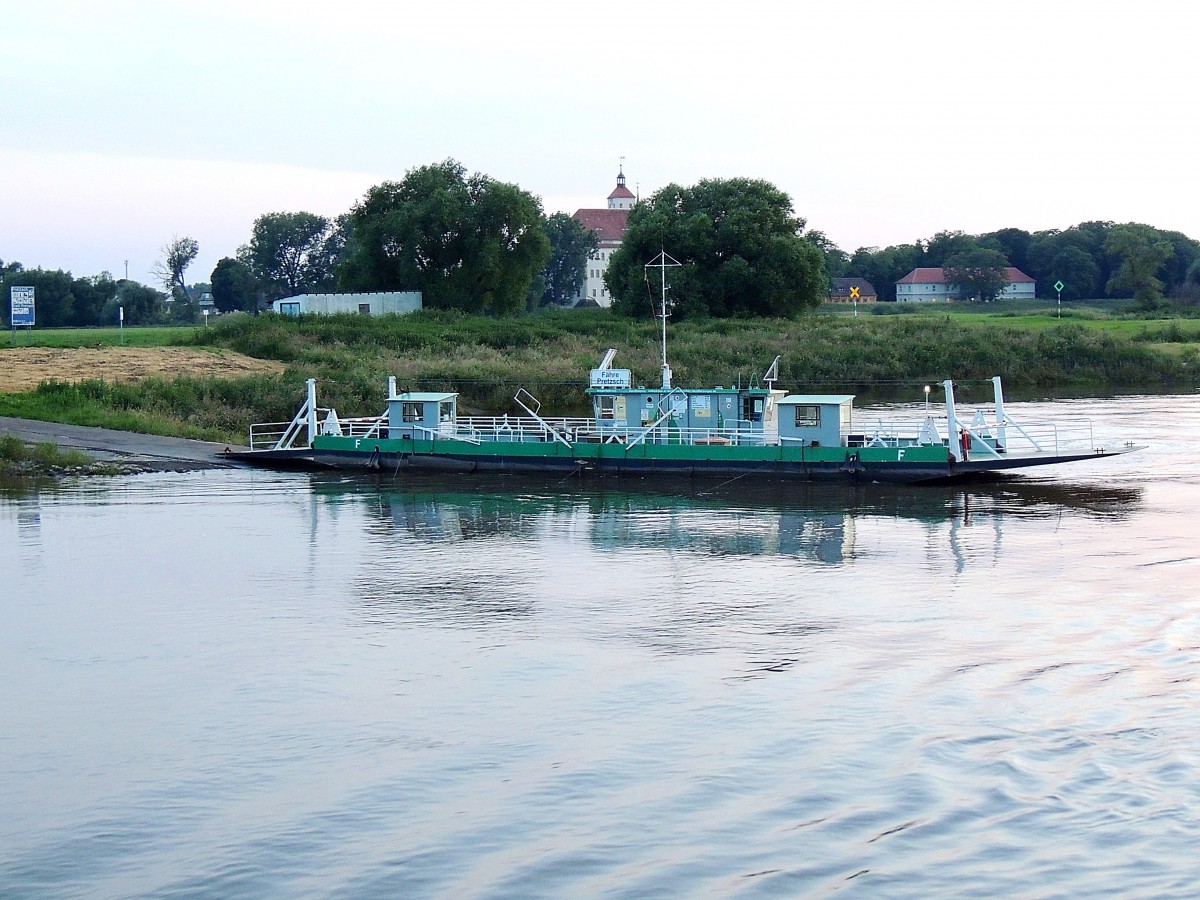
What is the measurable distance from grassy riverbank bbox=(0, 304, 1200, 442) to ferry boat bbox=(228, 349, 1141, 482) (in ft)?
38.5

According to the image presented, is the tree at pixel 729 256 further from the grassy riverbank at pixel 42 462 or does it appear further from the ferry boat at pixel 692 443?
the grassy riverbank at pixel 42 462

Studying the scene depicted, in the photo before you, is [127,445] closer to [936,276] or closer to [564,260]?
[564,260]

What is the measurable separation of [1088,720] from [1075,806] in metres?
3.06

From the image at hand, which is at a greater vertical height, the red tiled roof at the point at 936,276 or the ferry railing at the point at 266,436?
the red tiled roof at the point at 936,276

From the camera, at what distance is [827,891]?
14367mm

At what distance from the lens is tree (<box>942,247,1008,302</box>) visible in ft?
582

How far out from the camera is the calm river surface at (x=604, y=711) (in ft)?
49.9

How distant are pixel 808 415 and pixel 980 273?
14179cm

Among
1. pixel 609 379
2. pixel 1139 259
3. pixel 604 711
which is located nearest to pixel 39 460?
pixel 609 379

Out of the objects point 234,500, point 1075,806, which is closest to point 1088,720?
point 1075,806

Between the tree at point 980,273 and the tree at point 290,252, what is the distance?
83.3 m

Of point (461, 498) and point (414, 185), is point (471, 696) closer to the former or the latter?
A: point (461, 498)

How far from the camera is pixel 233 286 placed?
473 feet

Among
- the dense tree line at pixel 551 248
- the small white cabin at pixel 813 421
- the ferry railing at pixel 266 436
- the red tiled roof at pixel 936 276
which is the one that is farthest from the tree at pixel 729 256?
the red tiled roof at pixel 936 276
